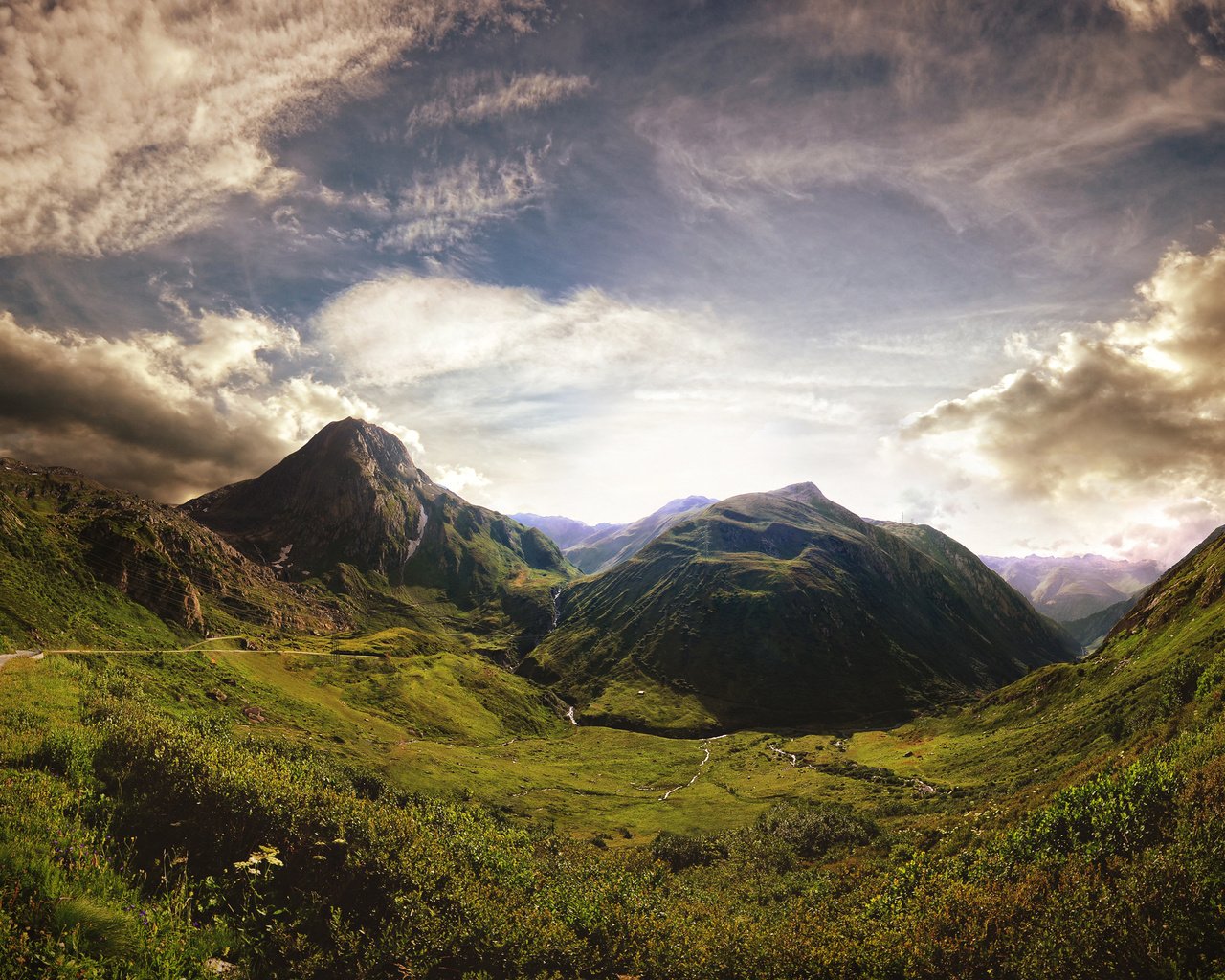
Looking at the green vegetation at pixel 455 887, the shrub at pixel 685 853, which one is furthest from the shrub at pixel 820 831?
the green vegetation at pixel 455 887

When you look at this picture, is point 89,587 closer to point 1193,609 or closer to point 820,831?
point 820,831

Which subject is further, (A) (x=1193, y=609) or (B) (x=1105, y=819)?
(A) (x=1193, y=609)

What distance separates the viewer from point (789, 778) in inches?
6073

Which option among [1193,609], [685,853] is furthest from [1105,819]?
[1193,609]

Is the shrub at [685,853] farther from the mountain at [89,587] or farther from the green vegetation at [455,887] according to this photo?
the mountain at [89,587]

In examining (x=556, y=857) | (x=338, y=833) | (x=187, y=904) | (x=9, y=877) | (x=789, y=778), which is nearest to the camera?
(x=9, y=877)

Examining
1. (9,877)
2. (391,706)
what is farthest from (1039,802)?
(391,706)

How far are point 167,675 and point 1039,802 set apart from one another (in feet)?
439

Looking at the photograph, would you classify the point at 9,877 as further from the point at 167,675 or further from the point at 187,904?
the point at 167,675

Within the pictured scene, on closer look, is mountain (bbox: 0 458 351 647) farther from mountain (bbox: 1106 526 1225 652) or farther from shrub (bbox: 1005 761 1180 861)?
mountain (bbox: 1106 526 1225 652)

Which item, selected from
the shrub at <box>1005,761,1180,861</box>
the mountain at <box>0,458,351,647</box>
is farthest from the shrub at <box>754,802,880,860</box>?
the mountain at <box>0,458,351,647</box>

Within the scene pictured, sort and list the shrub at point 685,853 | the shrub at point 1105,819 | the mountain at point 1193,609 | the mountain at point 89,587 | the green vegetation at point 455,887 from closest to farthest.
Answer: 1. the green vegetation at point 455,887
2. the shrub at point 1105,819
3. the shrub at point 685,853
4. the mountain at point 1193,609
5. the mountain at point 89,587

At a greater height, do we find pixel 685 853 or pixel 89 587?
pixel 89 587

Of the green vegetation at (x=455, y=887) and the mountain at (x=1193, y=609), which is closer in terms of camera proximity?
the green vegetation at (x=455, y=887)
